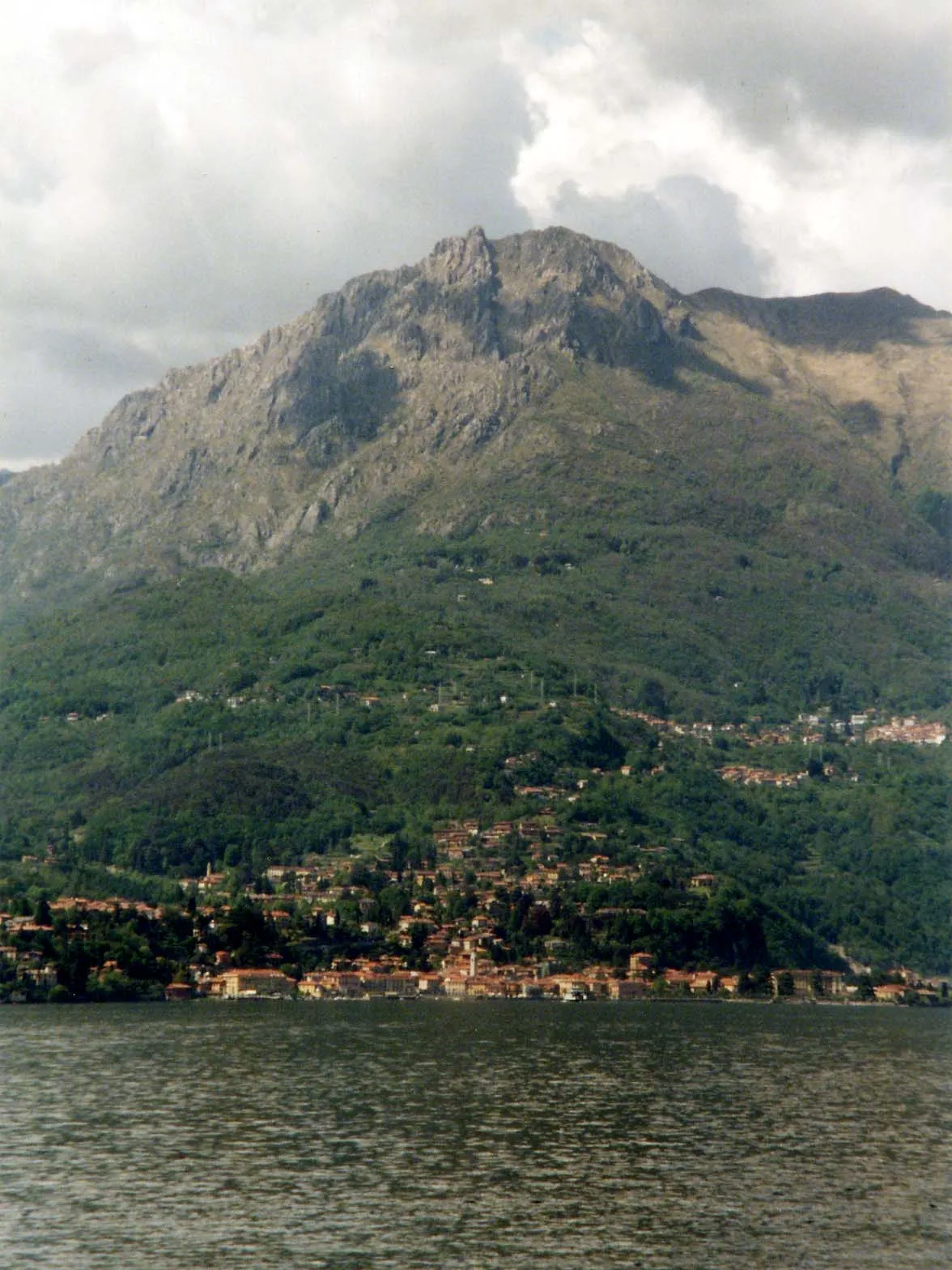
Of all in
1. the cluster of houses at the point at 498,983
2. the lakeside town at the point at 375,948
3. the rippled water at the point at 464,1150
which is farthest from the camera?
the cluster of houses at the point at 498,983

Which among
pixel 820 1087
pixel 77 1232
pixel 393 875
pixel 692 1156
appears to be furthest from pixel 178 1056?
pixel 393 875

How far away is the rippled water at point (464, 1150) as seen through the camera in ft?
193

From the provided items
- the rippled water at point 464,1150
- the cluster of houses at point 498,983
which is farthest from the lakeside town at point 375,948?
the rippled water at point 464,1150

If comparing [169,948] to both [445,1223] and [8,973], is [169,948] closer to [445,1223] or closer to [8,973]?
[8,973]

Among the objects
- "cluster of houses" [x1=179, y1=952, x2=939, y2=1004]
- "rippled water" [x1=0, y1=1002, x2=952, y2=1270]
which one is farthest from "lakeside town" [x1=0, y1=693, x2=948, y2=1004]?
"rippled water" [x1=0, y1=1002, x2=952, y2=1270]

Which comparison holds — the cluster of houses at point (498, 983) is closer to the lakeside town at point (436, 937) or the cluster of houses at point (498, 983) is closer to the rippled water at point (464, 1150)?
the lakeside town at point (436, 937)

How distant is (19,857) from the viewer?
7682 inches

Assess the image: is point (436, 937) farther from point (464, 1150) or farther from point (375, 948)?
point (464, 1150)

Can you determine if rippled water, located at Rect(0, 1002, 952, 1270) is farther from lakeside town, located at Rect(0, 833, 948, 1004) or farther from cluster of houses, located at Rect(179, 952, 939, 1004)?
cluster of houses, located at Rect(179, 952, 939, 1004)

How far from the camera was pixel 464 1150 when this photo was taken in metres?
73.9

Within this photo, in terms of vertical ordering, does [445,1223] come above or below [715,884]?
below

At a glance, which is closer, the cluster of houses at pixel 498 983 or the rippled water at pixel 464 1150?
the rippled water at pixel 464 1150

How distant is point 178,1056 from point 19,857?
9457 cm

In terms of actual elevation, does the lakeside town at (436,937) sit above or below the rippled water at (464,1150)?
above
